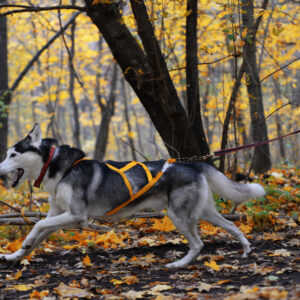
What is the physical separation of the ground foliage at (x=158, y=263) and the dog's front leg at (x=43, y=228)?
17 cm

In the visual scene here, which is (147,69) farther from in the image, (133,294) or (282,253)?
(133,294)

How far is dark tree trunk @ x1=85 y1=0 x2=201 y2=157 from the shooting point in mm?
6402

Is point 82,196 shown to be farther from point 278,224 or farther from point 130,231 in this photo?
point 278,224

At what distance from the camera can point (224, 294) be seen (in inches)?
126

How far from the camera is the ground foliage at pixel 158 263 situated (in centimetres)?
343

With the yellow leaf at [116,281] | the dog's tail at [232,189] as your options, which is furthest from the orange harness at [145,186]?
the yellow leaf at [116,281]

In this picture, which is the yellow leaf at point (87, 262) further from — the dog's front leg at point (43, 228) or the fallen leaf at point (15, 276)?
the fallen leaf at point (15, 276)

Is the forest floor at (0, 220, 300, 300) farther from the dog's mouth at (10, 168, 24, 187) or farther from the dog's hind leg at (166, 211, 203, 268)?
the dog's mouth at (10, 168, 24, 187)

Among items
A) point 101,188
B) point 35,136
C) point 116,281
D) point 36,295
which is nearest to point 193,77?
point 101,188

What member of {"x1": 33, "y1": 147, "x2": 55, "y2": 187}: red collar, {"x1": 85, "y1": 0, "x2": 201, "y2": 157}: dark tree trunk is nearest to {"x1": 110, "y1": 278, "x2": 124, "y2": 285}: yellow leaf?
{"x1": 33, "y1": 147, "x2": 55, "y2": 187}: red collar

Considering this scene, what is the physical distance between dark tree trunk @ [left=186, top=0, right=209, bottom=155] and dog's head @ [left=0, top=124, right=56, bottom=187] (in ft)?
10.8

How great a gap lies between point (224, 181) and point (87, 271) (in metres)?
2.04

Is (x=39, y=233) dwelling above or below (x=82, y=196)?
below

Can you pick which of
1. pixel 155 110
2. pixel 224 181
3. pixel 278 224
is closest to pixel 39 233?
pixel 224 181
